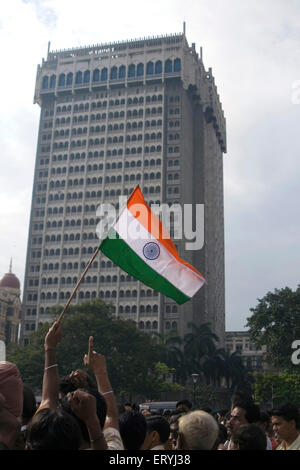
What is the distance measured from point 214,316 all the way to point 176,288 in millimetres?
85169

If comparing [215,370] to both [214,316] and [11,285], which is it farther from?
[11,285]

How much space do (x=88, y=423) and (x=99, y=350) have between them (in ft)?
161

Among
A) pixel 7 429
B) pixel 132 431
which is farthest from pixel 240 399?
pixel 7 429

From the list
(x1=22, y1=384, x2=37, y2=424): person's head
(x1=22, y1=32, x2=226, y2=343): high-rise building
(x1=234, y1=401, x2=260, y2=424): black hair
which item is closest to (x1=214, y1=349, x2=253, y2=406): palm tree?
(x1=22, y1=32, x2=226, y2=343): high-rise building

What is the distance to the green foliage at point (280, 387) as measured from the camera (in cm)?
4744

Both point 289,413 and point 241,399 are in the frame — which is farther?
point 241,399

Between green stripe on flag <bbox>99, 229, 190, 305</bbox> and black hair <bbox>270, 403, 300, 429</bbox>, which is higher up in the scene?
green stripe on flag <bbox>99, 229, 190, 305</bbox>

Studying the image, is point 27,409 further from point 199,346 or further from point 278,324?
point 199,346

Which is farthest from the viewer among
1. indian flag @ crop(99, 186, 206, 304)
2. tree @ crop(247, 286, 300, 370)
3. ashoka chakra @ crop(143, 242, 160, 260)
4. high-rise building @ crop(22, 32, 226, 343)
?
high-rise building @ crop(22, 32, 226, 343)

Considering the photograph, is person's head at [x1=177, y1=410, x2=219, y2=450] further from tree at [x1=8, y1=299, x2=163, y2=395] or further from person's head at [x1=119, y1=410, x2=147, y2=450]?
tree at [x1=8, y1=299, x2=163, y2=395]

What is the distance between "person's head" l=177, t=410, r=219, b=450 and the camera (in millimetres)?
3859

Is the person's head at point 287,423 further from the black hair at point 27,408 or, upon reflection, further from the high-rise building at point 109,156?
the high-rise building at point 109,156

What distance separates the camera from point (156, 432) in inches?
211
